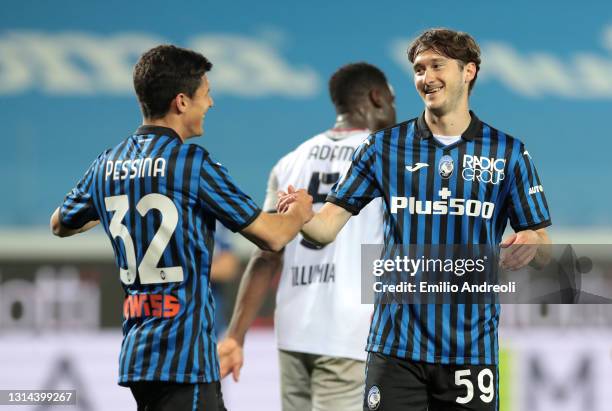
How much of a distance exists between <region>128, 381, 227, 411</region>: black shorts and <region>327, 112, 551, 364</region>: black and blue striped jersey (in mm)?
526

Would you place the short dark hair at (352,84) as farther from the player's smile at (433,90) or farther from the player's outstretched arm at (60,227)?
the player's outstretched arm at (60,227)

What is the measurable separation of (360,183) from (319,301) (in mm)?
1092

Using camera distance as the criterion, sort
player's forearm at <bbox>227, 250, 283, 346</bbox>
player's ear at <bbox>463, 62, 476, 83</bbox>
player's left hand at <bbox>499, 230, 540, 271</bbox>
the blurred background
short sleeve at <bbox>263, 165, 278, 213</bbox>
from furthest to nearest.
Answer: the blurred background → short sleeve at <bbox>263, 165, 278, 213</bbox> → player's forearm at <bbox>227, 250, 283, 346</bbox> → player's ear at <bbox>463, 62, 476, 83</bbox> → player's left hand at <bbox>499, 230, 540, 271</bbox>

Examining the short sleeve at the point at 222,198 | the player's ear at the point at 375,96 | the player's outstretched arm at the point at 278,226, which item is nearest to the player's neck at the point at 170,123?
the short sleeve at the point at 222,198

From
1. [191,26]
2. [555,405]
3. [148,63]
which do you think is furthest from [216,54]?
[148,63]

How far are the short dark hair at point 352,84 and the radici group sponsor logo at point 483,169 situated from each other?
4.50ft

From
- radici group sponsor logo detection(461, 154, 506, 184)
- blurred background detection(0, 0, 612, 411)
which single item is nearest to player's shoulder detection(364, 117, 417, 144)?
radici group sponsor logo detection(461, 154, 506, 184)

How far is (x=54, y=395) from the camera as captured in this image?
5.40 meters

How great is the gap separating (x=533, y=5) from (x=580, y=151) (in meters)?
1.94

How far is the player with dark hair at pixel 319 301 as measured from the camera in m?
4.28

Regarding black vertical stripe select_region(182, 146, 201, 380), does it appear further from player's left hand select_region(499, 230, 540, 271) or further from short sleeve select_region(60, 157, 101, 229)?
player's left hand select_region(499, 230, 540, 271)

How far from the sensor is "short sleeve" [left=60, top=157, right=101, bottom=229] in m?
3.28

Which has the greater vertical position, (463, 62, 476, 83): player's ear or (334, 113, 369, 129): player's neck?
(334, 113, 369, 129): player's neck

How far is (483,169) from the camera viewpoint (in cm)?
324
